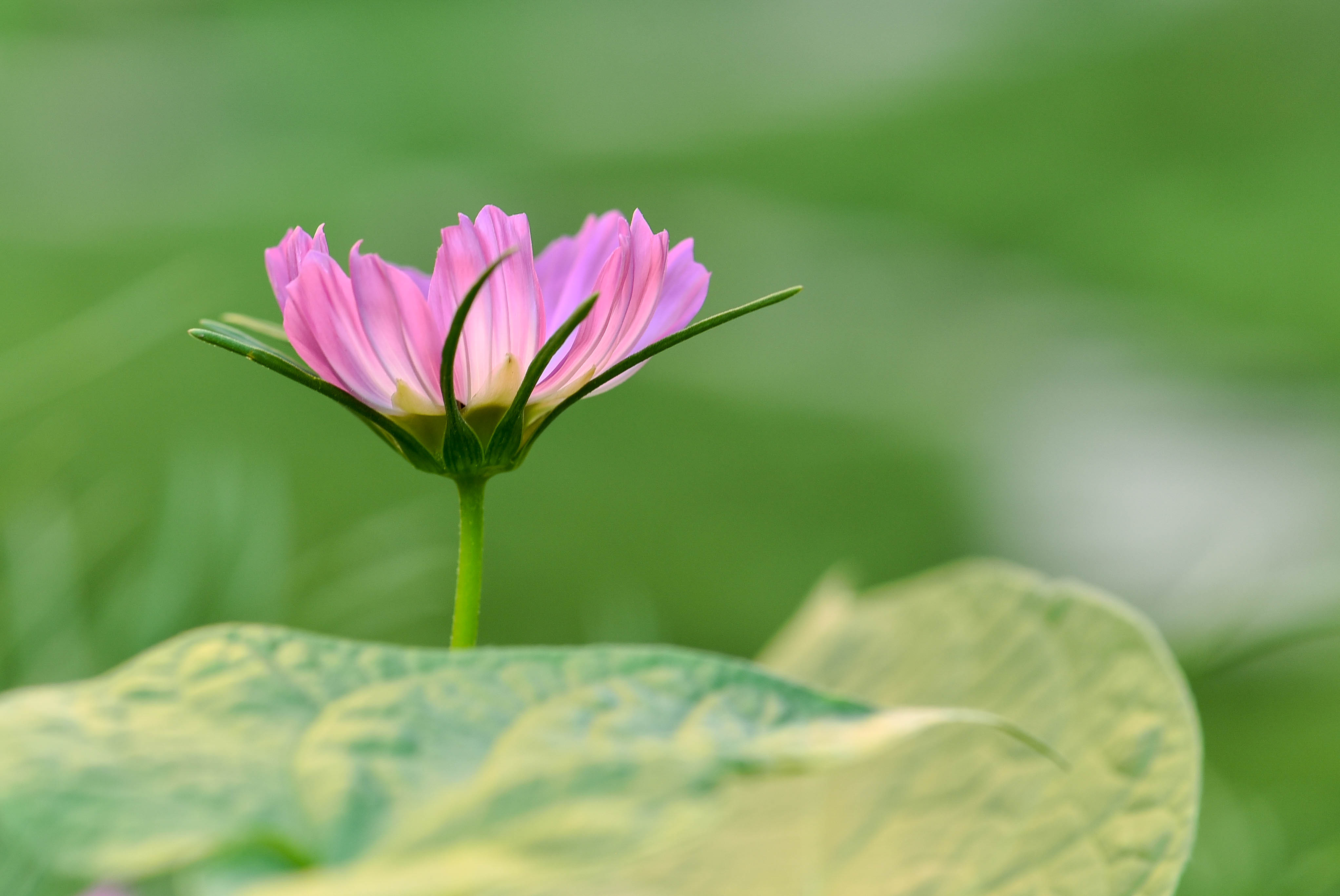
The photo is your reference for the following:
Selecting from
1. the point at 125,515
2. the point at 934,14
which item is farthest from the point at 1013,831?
the point at 934,14

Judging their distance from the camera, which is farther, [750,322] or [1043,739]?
[750,322]

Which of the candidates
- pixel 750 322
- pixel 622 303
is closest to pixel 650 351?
pixel 622 303

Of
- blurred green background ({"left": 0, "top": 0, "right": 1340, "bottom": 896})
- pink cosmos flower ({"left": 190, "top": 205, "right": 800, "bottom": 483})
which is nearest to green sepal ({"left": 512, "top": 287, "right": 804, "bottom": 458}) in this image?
pink cosmos flower ({"left": 190, "top": 205, "right": 800, "bottom": 483})

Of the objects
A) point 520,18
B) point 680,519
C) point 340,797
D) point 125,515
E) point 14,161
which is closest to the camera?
point 340,797

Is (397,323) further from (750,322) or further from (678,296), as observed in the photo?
(750,322)

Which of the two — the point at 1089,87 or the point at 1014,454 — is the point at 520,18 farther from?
the point at 1014,454

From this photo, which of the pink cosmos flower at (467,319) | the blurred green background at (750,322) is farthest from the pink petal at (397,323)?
the blurred green background at (750,322)
